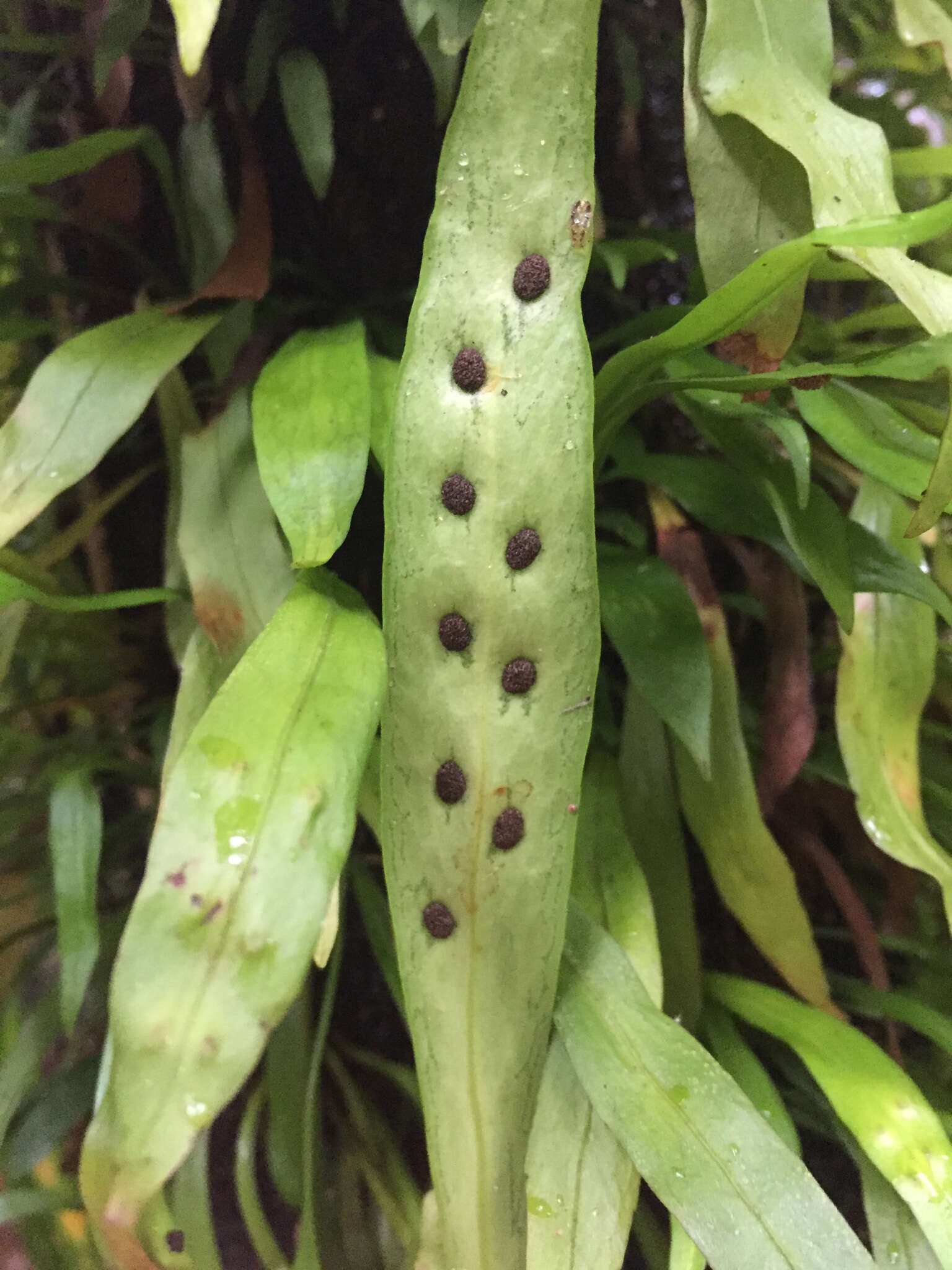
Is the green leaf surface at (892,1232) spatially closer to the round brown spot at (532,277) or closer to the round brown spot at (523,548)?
the round brown spot at (523,548)

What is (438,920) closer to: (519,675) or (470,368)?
(519,675)

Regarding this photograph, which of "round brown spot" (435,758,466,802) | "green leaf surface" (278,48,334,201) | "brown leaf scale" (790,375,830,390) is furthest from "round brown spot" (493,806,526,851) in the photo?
"green leaf surface" (278,48,334,201)

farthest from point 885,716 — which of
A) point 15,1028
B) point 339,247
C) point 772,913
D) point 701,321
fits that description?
point 15,1028

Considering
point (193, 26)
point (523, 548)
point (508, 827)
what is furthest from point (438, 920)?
point (193, 26)

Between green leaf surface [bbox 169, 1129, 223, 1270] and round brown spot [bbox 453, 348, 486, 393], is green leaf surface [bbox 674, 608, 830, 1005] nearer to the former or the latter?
round brown spot [bbox 453, 348, 486, 393]

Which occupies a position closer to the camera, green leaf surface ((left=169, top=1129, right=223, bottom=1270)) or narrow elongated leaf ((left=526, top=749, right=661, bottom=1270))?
narrow elongated leaf ((left=526, top=749, right=661, bottom=1270))

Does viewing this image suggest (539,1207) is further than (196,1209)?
No

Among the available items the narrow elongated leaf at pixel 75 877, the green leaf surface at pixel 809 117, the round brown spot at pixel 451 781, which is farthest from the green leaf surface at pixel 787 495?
the narrow elongated leaf at pixel 75 877
